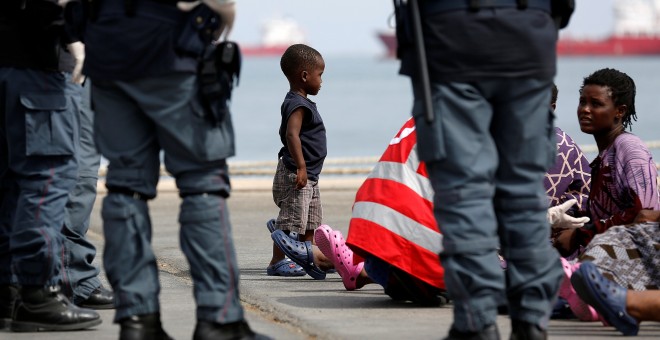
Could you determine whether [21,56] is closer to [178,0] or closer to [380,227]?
[178,0]

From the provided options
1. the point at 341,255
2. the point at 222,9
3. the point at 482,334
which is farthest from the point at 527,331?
the point at 341,255

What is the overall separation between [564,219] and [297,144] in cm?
163

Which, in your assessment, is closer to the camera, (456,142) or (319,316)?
(456,142)

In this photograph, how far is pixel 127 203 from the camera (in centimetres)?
396

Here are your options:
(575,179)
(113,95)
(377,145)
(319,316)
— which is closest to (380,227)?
(319,316)

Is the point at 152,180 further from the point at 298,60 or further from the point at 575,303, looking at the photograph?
the point at 298,60

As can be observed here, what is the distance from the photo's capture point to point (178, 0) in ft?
12.7

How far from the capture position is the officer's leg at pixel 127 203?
395 cm

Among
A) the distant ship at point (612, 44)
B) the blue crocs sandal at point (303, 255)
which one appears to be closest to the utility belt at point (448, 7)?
the blue crocs sandal at point (303, 255)

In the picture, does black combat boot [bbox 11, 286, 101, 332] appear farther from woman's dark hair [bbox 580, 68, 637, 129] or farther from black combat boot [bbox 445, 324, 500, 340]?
woman's dark hair [bbox 580, 68, 637, 129]

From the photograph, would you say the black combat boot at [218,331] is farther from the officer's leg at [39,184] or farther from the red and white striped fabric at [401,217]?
the red and white striped fabric at [401,217]

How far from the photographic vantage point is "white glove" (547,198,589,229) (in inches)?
204

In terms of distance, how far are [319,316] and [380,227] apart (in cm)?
46

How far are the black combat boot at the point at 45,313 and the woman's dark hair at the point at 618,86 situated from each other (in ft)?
7.76
